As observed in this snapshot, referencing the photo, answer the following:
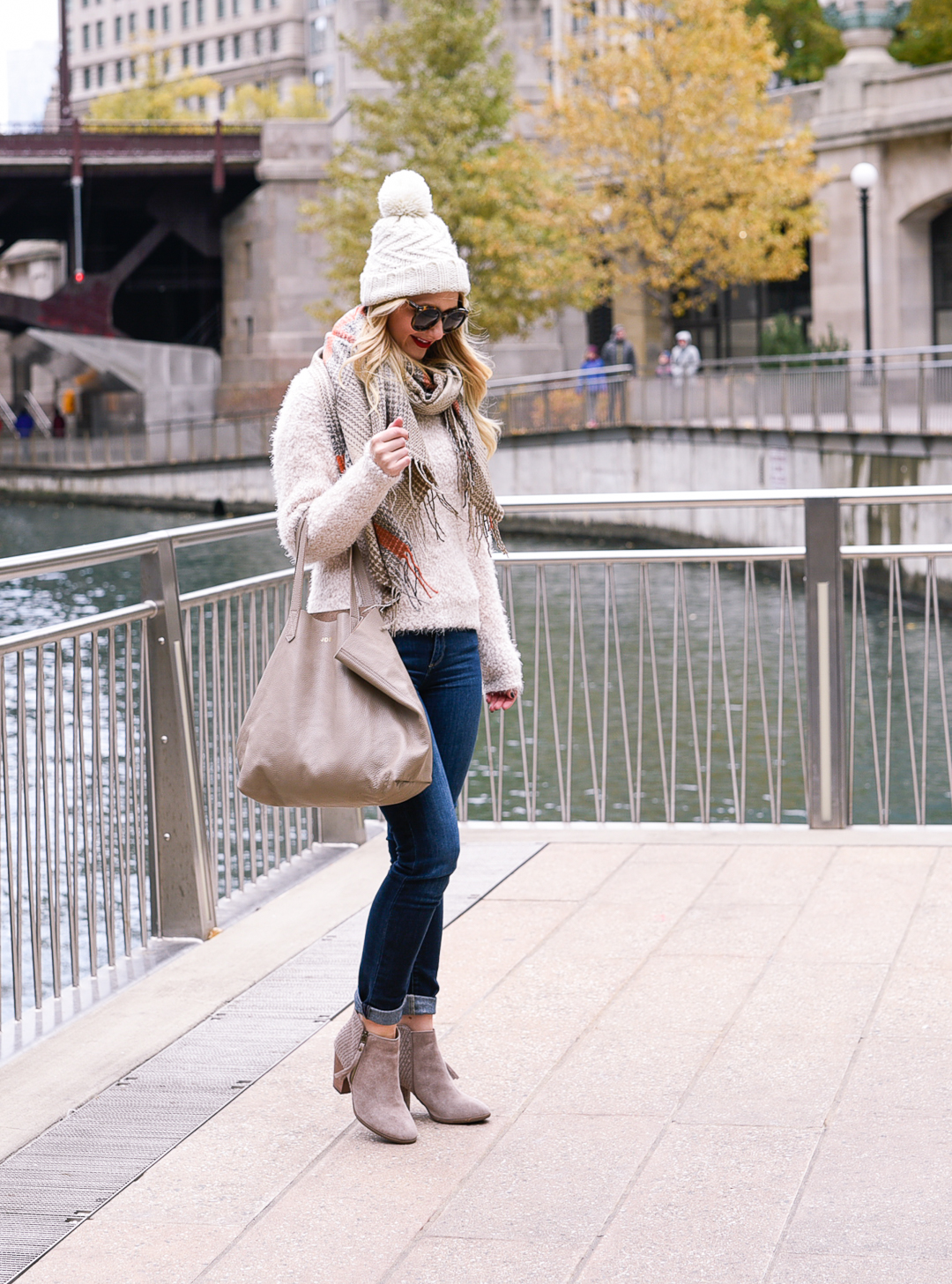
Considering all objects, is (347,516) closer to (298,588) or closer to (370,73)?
(298,588)

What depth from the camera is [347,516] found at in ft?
11.6

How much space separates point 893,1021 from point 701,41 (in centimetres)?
3578

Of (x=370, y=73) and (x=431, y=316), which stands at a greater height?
(x=370, y=73)

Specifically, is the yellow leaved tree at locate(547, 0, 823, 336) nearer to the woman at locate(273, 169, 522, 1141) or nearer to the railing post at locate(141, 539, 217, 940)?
the railing post at locate(141, 539, 217, 940)

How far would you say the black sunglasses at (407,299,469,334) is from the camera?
144 inches

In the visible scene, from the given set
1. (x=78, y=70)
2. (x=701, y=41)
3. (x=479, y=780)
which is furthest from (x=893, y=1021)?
(x=78, y=70)

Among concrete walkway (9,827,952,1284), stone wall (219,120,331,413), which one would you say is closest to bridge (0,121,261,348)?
stone wall (219,120,331,413)

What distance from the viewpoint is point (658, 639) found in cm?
1950

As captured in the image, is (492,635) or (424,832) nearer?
(424,832)

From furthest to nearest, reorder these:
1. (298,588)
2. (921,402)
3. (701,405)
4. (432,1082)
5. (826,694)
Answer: (701,405)
(921,402)
(826,694)
(432,1082)
(298,588)

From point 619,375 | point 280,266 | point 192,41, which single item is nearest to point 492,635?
point 619,375

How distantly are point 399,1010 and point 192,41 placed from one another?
122661 mm

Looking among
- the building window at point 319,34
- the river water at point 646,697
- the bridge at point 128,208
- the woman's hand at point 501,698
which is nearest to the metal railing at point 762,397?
the river water at point 646,697

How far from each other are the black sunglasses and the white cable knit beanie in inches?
1.4
